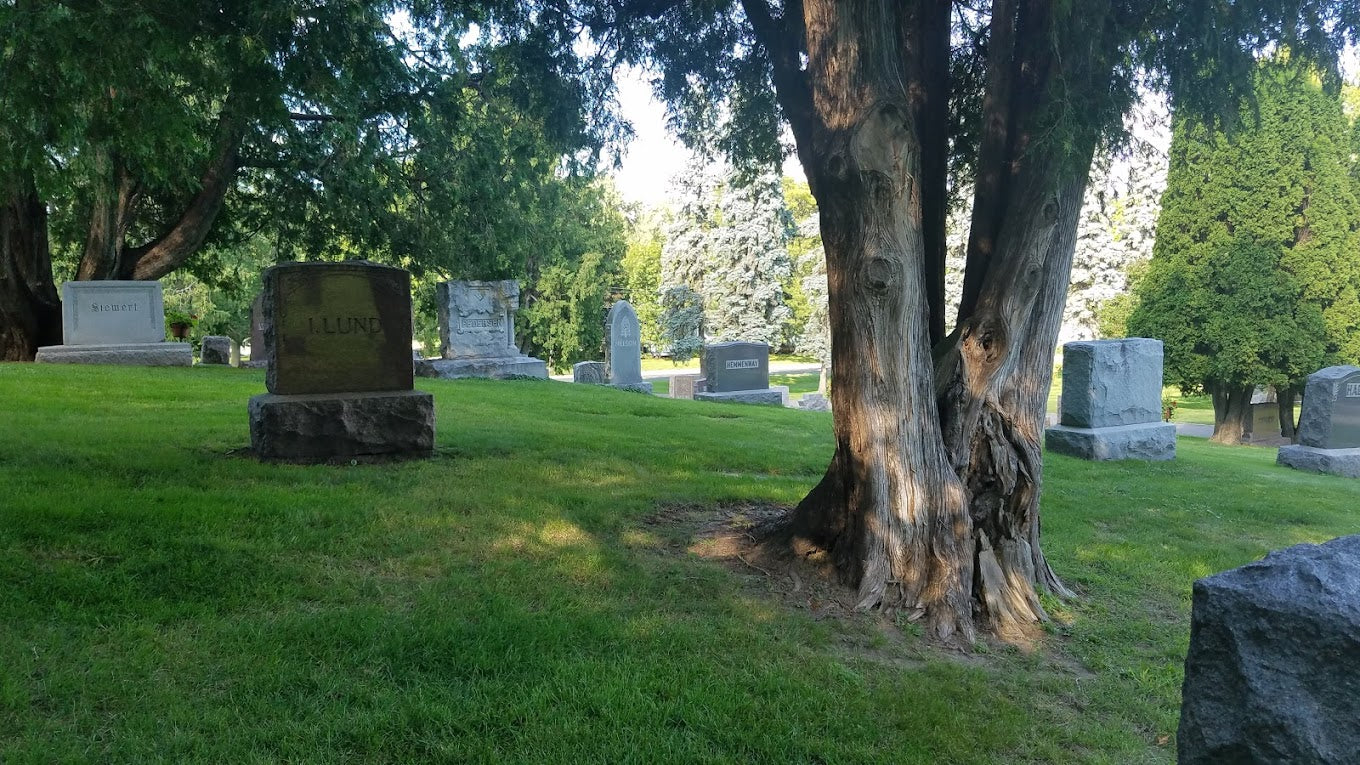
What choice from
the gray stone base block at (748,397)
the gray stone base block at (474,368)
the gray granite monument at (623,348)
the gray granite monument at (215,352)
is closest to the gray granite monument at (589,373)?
the gray granite monument at (623,348)

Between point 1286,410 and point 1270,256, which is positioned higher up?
point 1270,256

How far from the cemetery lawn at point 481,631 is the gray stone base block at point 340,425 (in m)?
0.30

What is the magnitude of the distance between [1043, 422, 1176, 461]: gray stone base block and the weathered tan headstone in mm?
9527

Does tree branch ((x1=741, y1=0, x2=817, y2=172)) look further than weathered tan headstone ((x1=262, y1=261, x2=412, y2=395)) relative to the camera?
No

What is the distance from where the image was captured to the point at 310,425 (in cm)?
698

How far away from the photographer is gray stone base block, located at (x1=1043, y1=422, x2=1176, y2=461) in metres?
12.2

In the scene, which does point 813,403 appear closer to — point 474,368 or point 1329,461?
point 474,368

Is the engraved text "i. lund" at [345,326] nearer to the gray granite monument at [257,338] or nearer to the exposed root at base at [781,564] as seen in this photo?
the exposed root at base at [781,564]

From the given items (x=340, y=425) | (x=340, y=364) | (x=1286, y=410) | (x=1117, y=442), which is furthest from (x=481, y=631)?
(x=1286, y=410)

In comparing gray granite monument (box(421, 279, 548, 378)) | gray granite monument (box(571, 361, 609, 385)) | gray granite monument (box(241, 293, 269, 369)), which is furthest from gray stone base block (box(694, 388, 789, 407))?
gray granite monument (box(241, 293, 269, 369))

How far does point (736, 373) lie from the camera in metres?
21.3

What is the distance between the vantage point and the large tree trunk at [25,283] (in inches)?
590

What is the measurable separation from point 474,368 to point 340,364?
11635mm

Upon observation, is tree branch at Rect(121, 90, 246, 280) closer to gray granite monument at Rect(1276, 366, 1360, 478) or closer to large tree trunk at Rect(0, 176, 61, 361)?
large tree trunk at Rect(0, 176, 61, 361)
